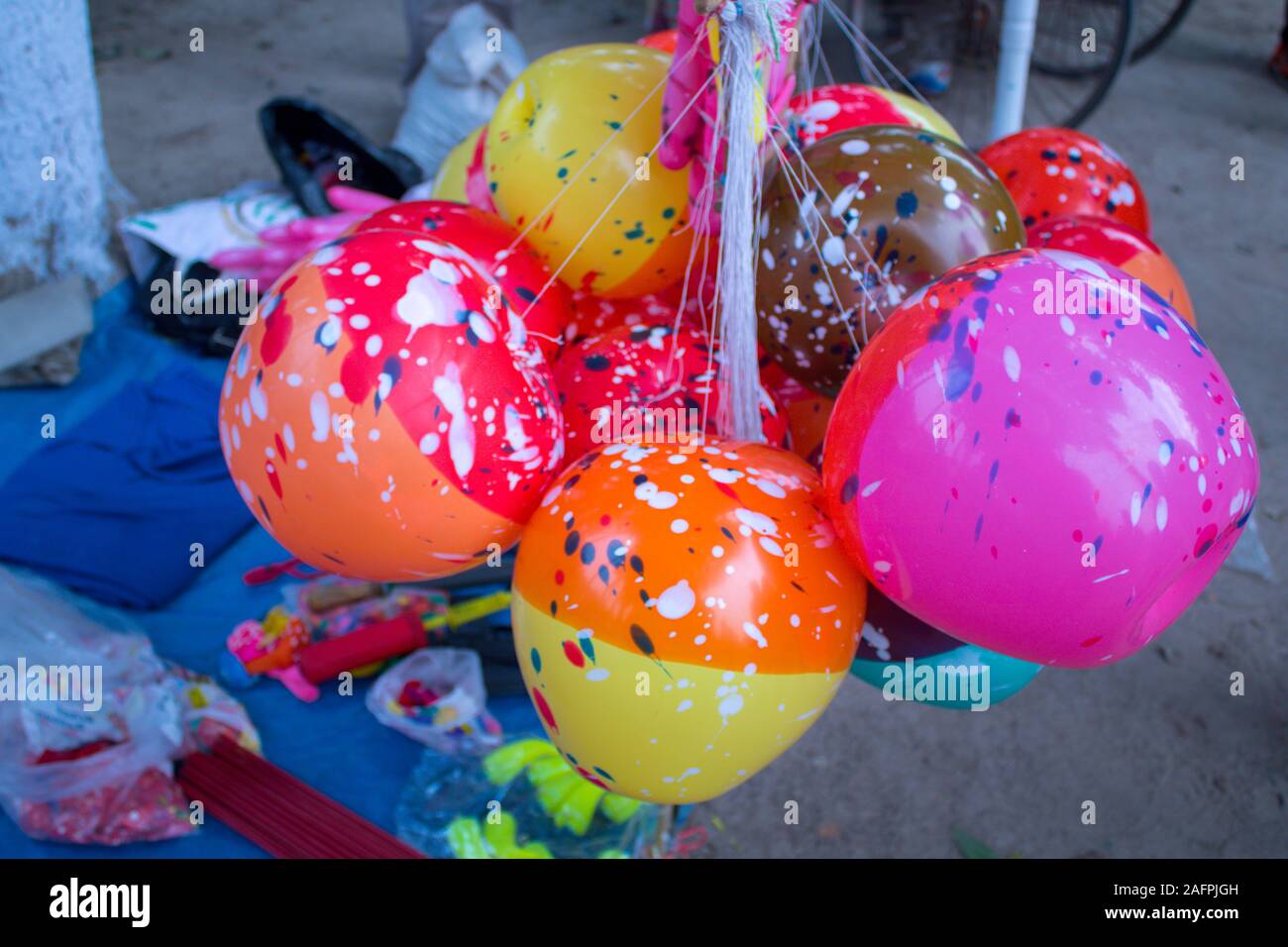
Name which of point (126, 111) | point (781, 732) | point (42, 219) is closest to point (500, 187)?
point (781, 732)

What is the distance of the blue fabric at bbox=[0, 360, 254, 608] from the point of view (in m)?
2.35

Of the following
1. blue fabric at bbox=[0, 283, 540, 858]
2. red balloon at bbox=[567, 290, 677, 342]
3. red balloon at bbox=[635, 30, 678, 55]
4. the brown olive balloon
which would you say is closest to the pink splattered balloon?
the brown olive balloon

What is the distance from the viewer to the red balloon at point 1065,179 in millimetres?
1492

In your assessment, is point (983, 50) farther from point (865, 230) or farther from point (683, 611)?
point (683, 611)

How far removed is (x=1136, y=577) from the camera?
2.92 ft

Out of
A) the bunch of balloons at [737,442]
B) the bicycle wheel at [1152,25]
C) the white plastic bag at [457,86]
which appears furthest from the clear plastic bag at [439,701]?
the bicycle wheel at [1152,25]

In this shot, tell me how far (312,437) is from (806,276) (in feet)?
1.87

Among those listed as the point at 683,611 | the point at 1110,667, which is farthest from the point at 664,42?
the point at 1110,667

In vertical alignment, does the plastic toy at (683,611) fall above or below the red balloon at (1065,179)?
below

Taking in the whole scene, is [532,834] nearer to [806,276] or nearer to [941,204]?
[806,276]

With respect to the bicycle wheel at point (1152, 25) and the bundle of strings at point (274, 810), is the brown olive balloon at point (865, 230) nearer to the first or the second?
the bundle of strings at point (274, 810)

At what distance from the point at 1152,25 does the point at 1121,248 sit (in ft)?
16.6

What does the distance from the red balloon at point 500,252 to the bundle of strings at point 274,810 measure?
102 centimetres

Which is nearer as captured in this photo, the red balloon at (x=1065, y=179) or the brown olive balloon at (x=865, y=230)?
the brown olive balloon at (x=865, y=230)
